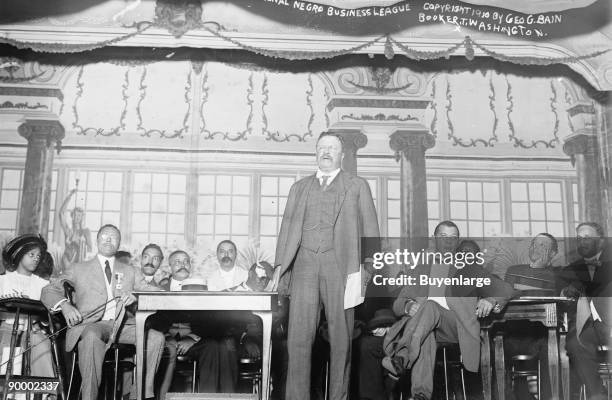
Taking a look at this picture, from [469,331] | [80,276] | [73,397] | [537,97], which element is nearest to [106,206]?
[80,276]

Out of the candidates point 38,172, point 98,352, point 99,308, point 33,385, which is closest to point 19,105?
point 38,172

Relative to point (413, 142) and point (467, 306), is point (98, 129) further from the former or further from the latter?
point (467, 306)

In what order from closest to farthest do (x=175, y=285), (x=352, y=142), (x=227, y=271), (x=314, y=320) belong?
(x=314, y=320), (x=175, y=285), (x=227, y=271), (x=352, y=142)

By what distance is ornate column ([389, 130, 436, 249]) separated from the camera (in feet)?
24.1

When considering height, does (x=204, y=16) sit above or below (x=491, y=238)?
above

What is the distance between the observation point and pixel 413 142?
751 cm

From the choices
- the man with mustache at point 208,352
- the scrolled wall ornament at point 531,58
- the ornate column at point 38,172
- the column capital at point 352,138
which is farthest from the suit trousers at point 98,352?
the scrolled wall ornament at point 531,58

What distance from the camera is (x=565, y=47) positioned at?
7387 mm

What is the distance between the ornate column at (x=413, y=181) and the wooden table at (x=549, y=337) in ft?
5.03

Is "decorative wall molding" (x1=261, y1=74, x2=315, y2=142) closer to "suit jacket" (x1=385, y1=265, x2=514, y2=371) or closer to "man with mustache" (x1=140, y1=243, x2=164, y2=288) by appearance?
"man with mustache" (x1=140, y1=243, x2=164, y2=288)

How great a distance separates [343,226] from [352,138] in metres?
1.95

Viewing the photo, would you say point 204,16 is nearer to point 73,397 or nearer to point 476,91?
point 476,91

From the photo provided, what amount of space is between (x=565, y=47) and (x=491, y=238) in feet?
5.88

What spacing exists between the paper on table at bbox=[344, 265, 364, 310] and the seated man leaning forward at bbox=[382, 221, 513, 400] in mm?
484
